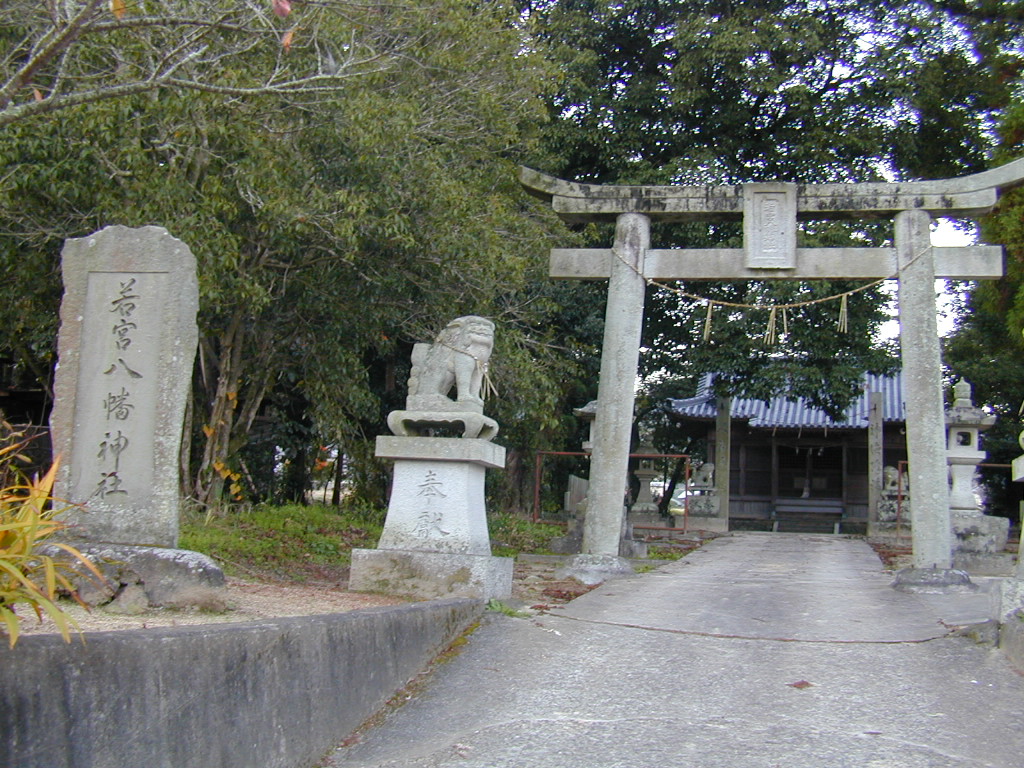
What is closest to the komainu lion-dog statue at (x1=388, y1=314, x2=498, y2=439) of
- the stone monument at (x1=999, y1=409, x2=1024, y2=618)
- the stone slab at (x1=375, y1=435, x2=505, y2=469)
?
the stone slab at (x1=375, y1=435, x2=505, y2=469)

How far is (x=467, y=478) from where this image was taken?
6941 millimetres

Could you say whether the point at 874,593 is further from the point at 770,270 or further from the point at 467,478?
the point at 467,478

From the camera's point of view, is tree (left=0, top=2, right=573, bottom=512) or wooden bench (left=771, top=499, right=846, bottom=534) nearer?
tree (left=0, top=2, right=573, bottom=512)

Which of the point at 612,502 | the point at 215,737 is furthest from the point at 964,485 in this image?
the point at 215,737

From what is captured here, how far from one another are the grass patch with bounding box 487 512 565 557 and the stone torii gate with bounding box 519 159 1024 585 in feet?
9.90

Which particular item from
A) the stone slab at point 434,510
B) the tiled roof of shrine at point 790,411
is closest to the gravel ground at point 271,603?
the stone slab at point 434,510

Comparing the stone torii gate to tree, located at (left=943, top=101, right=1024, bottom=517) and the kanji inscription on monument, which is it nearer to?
the kanji inscription on monument

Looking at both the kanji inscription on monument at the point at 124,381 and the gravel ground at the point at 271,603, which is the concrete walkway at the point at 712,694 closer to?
the gravel ground at the point at 271,603

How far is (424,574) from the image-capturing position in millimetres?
6812

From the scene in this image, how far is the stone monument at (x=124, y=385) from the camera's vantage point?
18.5 ft

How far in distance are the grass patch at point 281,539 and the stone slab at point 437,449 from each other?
1903mm

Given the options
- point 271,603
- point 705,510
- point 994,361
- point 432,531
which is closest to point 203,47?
point 432,531

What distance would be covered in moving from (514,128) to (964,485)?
9174 mm

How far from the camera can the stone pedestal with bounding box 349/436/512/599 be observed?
22.3 feet
